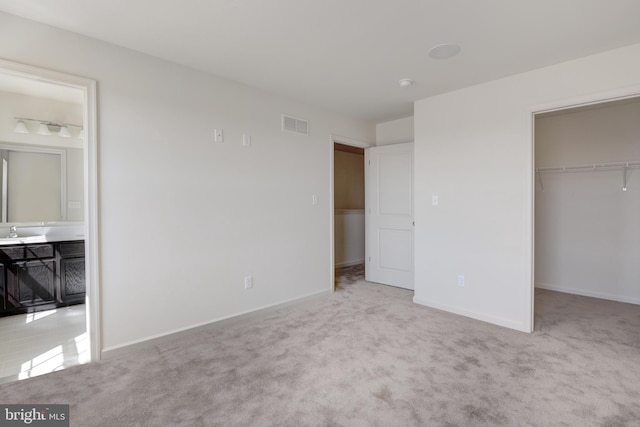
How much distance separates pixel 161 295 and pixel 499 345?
9.85ft

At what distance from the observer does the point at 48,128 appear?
3.81m

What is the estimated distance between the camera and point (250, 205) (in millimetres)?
3332

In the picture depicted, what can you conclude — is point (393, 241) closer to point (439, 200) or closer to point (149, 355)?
point (439, 200)

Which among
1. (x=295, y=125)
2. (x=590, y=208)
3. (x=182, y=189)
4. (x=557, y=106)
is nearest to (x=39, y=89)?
(x=182, y=189)

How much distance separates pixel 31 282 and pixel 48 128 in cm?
187

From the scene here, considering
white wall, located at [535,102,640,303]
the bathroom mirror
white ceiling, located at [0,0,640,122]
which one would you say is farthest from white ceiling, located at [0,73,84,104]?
white wall, located at [535,102,640,303]

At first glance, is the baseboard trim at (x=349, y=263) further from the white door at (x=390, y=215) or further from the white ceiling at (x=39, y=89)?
the white ceiling at (x=39, y=89)

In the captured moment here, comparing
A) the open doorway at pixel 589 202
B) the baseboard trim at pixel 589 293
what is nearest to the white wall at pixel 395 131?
the open doorway at pixel 589 202

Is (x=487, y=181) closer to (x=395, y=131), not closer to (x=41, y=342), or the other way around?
(x=395, y=131)

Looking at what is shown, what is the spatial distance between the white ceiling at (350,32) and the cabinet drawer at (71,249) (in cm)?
257

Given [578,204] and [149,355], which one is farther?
[578,204]

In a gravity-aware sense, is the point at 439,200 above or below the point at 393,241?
above

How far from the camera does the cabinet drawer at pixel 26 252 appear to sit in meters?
3.34

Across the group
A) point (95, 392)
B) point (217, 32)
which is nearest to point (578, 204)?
point (217, 32)
